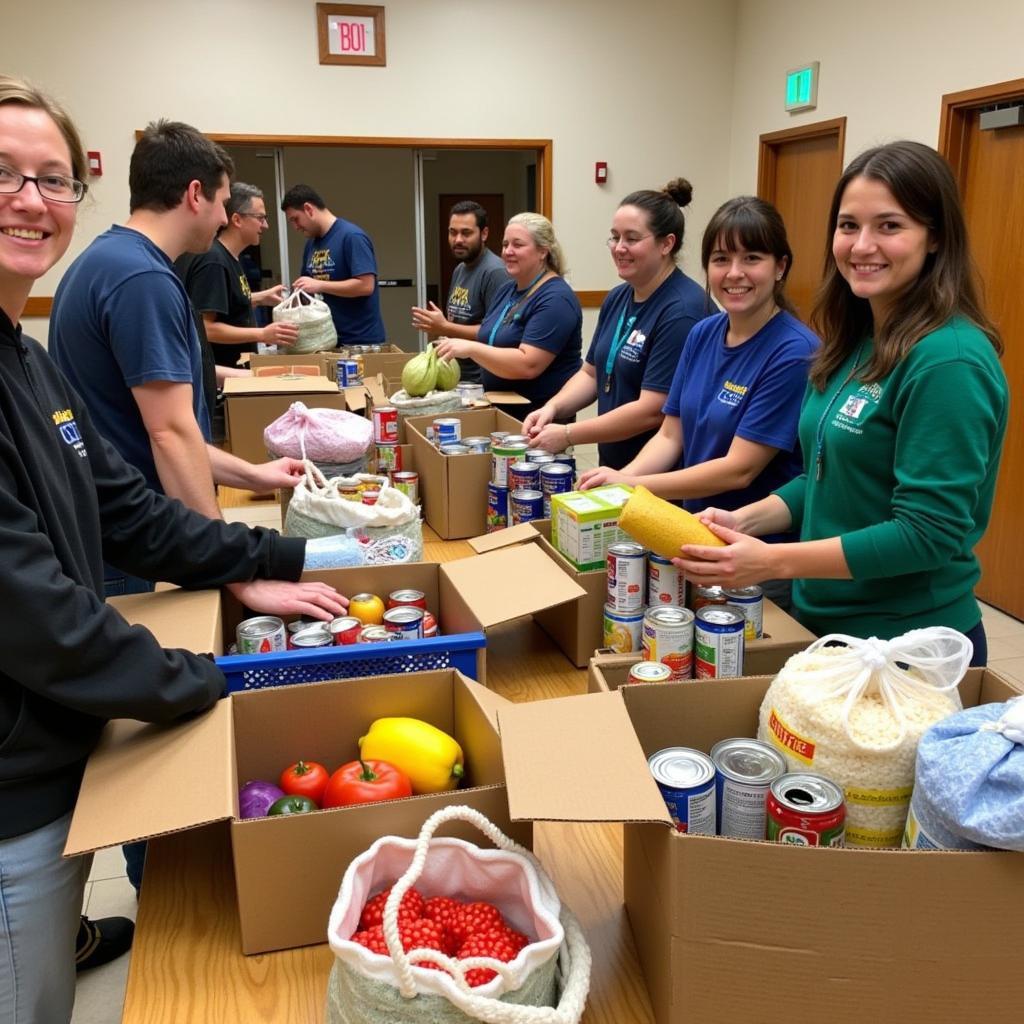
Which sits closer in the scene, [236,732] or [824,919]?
[824,919]

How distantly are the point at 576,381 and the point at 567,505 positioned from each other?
148 centimetres

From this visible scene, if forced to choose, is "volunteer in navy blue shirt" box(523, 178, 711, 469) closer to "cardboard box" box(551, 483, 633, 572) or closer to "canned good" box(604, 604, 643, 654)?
"cardboard box" box(551, 483, 633, 572)

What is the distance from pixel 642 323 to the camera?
2629 millimetres

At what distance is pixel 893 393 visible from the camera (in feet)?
4.49

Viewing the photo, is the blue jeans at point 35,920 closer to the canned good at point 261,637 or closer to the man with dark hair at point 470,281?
the canned good at point 261,637

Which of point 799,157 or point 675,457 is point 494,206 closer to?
point 799,157

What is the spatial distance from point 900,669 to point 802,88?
5.79m

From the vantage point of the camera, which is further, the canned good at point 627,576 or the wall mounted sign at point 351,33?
the wall mounted sign at point 351,33

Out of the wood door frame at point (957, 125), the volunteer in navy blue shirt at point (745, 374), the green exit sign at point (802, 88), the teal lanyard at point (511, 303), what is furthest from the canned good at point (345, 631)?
the green exit sign at point (802, 88)

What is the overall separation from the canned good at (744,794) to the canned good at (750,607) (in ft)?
1.33

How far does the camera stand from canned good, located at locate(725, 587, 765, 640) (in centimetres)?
142

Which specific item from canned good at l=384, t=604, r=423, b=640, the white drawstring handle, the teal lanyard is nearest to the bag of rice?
the white drawstring handle

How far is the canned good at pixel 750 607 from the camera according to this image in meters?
1.42

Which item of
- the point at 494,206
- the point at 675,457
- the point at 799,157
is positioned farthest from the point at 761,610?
the point at 494,206
